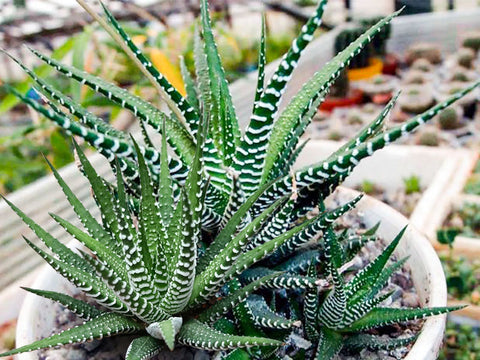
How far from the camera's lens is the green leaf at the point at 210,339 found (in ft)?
1.60

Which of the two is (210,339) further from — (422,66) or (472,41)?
(472,41)

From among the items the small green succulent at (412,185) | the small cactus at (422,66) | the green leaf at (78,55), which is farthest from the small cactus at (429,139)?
the green leaf at (78,55)

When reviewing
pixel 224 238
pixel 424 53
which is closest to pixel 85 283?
pixel 224 238

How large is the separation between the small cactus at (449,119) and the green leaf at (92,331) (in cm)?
188

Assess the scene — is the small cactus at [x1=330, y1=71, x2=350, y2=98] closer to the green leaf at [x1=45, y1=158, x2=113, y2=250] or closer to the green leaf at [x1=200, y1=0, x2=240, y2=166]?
the green leaf at [x1=200, y1=0, x2=240, y2=166]

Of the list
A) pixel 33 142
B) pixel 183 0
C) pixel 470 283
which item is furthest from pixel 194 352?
pixel 183 0

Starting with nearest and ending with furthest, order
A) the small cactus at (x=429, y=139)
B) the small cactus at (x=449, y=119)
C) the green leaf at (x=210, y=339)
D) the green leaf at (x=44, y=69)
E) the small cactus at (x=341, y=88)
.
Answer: the green leaf at (x=210, y=339)
the green leaf at (x=44, y=69)
the small cactus at (x=429, y=139)
the small cactus at (x=449, y=119)
the small cactus at (x=341, y=88)

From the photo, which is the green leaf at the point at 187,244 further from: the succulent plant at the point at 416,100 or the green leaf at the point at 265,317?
the succulent plant at the point at 416,100

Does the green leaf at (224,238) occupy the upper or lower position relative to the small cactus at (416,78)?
upper

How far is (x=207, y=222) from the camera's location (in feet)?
2.15

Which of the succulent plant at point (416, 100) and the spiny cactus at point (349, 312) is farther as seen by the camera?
the succulent plant at point (416, 100)

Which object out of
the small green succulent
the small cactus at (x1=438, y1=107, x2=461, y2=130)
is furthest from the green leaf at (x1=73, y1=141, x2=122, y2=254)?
the small cactus at (x1=438, y1=107, x2=461, y2=130)

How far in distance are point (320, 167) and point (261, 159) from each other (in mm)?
70

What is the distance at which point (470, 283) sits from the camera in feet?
3.92
